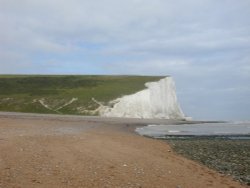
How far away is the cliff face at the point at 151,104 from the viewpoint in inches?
3580

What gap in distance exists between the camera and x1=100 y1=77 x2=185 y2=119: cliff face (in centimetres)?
9094

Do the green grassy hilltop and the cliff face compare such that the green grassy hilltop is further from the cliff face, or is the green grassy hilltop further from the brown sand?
the brown sand

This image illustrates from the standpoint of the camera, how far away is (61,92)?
102250 millimetres

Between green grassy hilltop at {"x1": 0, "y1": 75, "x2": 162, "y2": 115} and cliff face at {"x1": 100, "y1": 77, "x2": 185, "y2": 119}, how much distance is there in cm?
239

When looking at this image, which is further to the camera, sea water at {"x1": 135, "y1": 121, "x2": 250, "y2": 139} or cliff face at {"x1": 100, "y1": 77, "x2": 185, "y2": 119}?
cliff face at {"x1": 100, "y1": 77, "x2": 185, "y2": 119}

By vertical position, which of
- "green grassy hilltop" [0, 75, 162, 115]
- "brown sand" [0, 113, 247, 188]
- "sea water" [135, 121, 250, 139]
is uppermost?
"green grassy hilltop" [0, 75, 162, 115]

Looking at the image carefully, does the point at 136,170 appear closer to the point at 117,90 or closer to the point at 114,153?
the point at 114,153

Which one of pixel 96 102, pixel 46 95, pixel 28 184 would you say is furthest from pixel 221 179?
pixel 46 95

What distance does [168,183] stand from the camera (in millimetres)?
15273

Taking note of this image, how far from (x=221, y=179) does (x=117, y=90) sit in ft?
280

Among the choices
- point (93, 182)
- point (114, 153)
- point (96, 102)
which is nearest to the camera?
point (93, 182)

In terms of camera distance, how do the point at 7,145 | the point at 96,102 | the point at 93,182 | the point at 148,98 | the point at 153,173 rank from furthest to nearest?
the point at 148,98, the point at 96,102, the point at 7,145, the point at 153,173, the point at 93,182

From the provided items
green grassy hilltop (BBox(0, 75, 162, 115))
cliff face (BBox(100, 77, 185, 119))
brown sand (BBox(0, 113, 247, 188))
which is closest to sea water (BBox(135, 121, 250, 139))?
brown sand (BBox(0, 113, 247, 188))

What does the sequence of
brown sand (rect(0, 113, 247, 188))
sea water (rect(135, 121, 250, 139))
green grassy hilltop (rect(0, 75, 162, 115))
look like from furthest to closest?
green grassy hilltop (rect(0, 75, 162, 115))
sea water (rect(135, 121, 250, 139))
brown sand (rect(0, 113, 247, 188))
